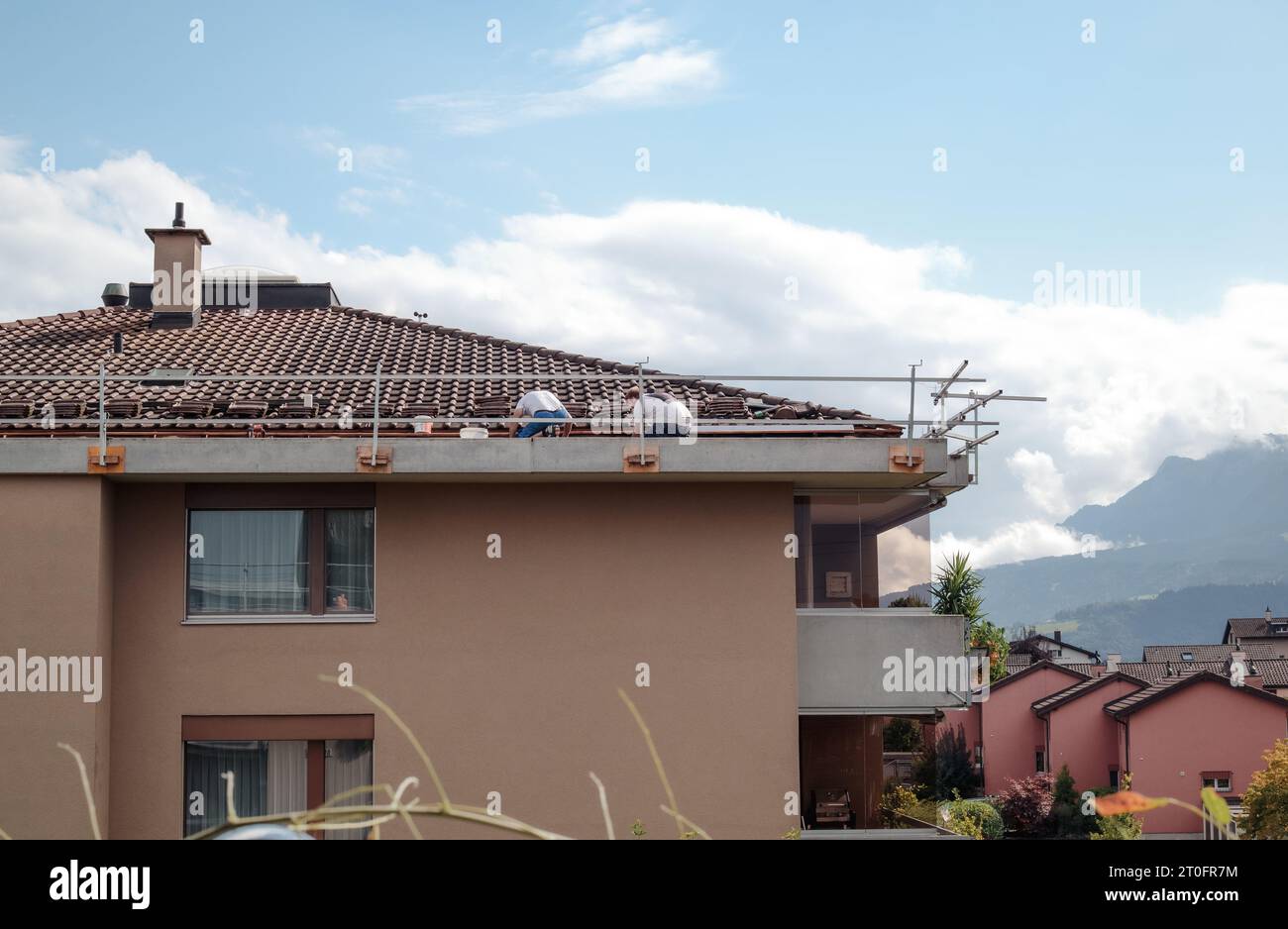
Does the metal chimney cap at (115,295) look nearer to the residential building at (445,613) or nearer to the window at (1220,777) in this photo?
the residential building at (445,613)

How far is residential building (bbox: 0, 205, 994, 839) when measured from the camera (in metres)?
12.7

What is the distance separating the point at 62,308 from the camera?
20.7 meters

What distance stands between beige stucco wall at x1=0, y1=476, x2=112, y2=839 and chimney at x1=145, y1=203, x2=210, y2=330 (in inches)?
261

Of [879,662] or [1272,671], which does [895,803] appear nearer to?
[879,662]

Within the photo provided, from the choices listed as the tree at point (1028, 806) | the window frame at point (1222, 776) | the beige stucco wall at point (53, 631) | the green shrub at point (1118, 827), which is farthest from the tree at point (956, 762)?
the green shrub at point (1118, 827)

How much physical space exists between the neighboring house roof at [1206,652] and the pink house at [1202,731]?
31.1 metres

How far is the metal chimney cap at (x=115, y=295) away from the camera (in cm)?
2148

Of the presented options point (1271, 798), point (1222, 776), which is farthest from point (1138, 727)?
point (1271, 798)

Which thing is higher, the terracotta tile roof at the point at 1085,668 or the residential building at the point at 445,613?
the residential building at the point at 445,613
